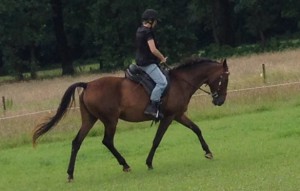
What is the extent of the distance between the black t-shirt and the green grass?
6.65 feet

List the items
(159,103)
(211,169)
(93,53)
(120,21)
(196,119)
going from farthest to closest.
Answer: (93,53) → (120,21) → (196,119) → (159,103) → (211,169)

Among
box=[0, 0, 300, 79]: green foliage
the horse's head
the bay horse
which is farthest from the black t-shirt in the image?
box=[0, 0, 300, 79]: green foliage

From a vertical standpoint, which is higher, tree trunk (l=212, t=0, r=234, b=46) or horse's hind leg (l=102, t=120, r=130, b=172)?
horse's hind leg (l=102, t=120, r=130, b=172)

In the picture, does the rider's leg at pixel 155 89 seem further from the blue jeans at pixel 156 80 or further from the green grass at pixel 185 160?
the green grass at pixel 185 160

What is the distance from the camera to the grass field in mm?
11344

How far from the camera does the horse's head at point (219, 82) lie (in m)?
14.1

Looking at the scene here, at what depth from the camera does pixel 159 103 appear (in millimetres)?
13289

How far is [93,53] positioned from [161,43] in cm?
3341

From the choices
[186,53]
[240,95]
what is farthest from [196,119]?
[186,53]

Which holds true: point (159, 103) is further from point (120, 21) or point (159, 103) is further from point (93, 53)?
point (93, 53)

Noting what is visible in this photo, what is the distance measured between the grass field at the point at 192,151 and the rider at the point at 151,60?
1191 millimetres

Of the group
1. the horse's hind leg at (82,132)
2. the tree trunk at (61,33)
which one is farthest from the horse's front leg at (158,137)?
the tree trunk at (61,33)

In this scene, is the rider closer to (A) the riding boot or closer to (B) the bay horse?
(A) the riding boot

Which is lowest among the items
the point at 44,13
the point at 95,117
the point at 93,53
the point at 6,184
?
the point at 93,53
